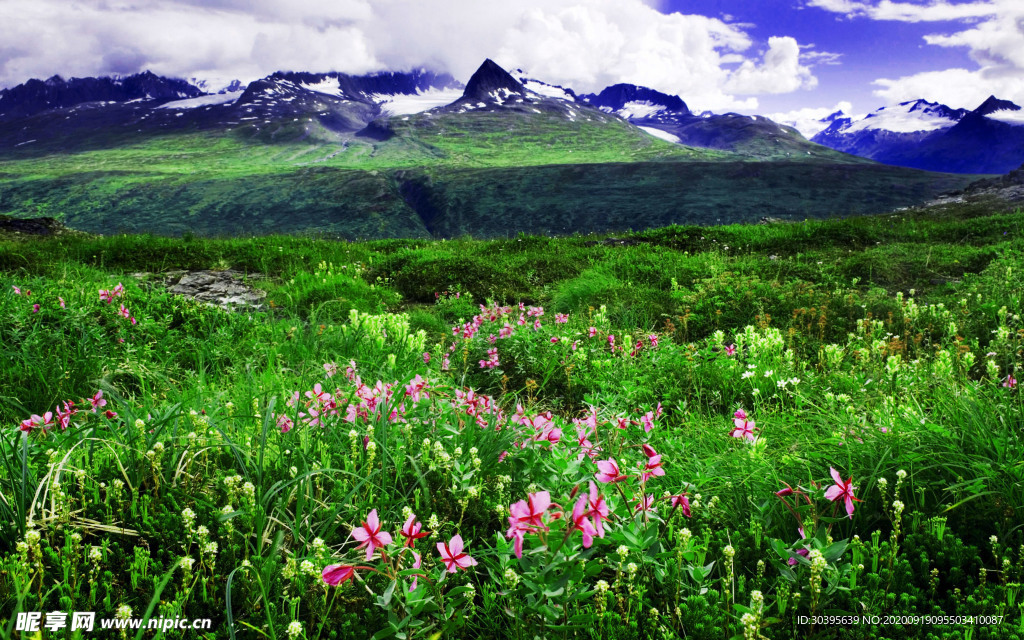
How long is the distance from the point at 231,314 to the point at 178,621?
5.40 meters

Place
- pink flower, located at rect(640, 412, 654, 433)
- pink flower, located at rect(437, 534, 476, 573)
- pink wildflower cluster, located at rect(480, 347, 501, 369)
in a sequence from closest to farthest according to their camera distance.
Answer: pink flower, located at rect(437, 534, 476, 573), pink flower, located at rect(640, 412, 654, 433), pink wildflower cluster, located at rect(480, 347, 501, 369)

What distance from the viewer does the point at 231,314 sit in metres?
6.40

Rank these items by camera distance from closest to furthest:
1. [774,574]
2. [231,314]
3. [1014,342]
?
[774,574] < [1014,342] < [231,314]

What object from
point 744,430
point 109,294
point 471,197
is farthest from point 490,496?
point 471,197

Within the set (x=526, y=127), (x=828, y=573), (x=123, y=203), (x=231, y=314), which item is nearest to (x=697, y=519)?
(x=828, y=573)

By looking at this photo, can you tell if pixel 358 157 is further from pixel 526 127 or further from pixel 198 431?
pixel 198 431

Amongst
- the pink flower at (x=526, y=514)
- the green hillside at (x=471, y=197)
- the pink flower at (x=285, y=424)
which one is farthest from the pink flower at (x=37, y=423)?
the green hillside at (x=471, y=197)

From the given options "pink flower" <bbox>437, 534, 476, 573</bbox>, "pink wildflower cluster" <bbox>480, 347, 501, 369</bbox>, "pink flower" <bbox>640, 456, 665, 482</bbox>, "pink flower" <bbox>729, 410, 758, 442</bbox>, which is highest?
"pink flower" <bbox>640, 456, 665, 482</bbox>

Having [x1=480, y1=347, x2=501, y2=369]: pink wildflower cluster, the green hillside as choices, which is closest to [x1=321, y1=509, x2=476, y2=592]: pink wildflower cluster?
[x1=480, y1=347, x2=501, y2=369]: pink wildflower cluster

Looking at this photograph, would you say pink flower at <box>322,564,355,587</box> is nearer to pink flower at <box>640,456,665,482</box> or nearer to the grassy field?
the grassy field

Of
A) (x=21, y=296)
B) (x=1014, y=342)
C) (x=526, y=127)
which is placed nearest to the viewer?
(x=1014, y=342)

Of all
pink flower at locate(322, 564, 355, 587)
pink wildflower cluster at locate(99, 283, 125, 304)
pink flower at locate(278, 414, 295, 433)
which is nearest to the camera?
pink flower at locate(322, 564, 355, 587)

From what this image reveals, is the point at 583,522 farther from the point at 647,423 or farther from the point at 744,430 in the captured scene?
the point at 647,423

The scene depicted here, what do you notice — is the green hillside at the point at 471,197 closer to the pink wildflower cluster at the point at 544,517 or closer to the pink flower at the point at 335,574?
the pink wildflower cluster at the point at 544,517
